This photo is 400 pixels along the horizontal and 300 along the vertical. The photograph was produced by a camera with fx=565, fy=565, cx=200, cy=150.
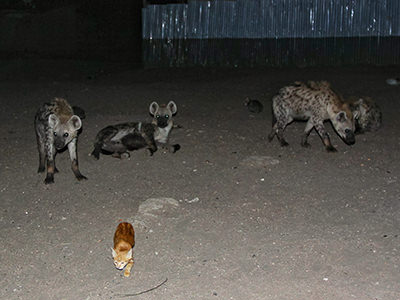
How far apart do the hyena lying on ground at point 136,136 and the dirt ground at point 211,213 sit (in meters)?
0.10

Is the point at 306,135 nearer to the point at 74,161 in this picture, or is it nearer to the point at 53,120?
the point at 74,161

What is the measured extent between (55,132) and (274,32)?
4843mm

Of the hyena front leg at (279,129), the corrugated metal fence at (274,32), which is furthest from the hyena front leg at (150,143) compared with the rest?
the corrugated metal fence at (274,32)

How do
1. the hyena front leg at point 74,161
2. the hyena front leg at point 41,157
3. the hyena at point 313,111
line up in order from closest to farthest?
1. the hyena front leg at point 74,161
2. the hyena front leg at point 41,157
3. the hyena at point 313,111

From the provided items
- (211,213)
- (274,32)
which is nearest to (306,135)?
(211,213)

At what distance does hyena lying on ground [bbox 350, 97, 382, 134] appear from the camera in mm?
5781

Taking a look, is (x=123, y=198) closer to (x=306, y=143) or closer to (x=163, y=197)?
(x=163, y=197)

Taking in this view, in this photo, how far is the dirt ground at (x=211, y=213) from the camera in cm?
295

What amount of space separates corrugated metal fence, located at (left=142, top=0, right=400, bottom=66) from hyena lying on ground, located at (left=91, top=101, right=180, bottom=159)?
3380mm

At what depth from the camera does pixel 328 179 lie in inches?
177

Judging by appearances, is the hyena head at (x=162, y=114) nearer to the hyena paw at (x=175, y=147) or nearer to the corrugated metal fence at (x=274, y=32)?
the hyena paw at (x=175, y=147)

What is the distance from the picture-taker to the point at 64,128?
455cm

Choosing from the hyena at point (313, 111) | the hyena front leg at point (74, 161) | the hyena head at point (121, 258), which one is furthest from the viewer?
the hyena at point (313, 111)

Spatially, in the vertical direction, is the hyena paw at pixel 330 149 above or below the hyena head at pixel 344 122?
below
